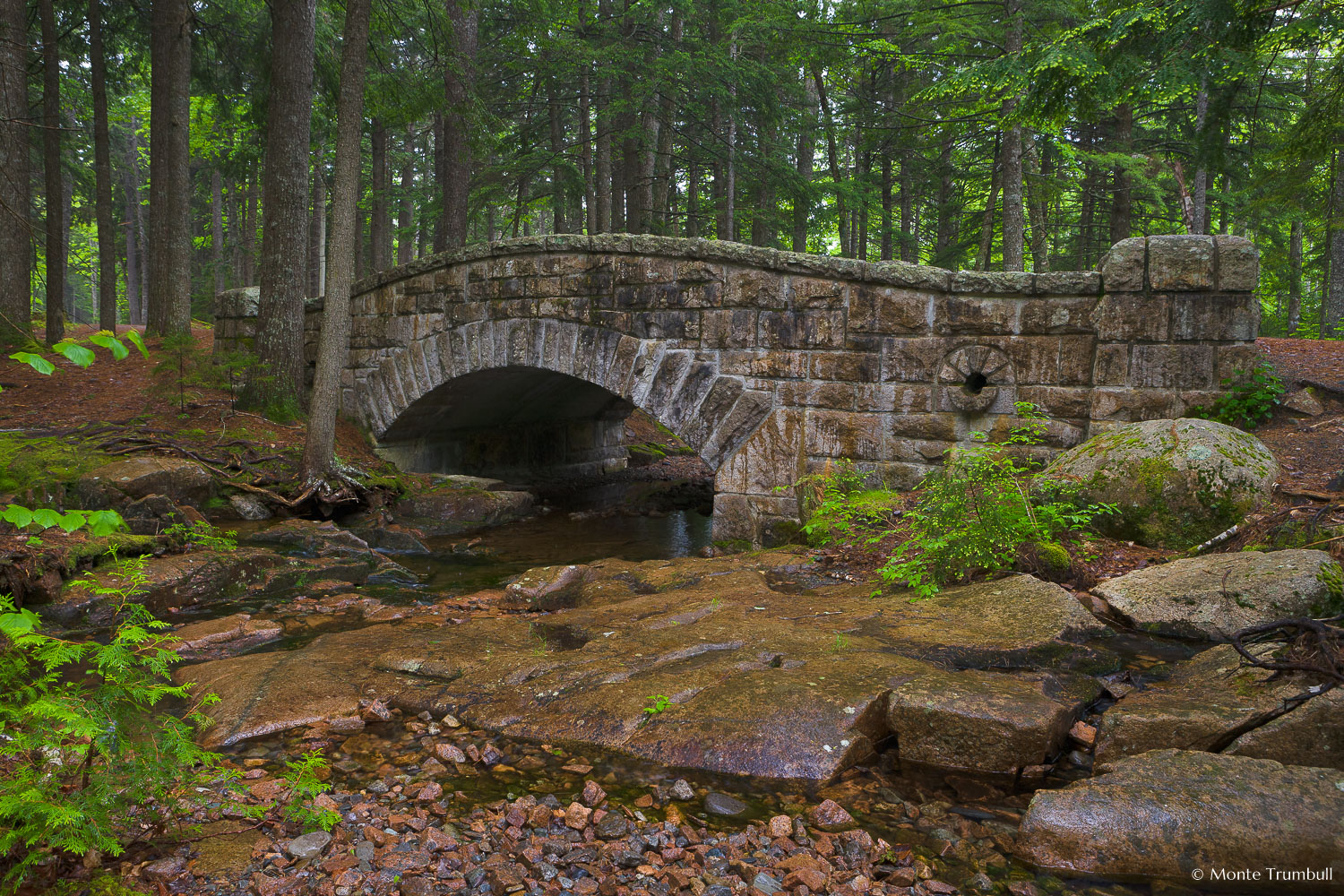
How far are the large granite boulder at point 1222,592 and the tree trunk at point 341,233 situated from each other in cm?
670

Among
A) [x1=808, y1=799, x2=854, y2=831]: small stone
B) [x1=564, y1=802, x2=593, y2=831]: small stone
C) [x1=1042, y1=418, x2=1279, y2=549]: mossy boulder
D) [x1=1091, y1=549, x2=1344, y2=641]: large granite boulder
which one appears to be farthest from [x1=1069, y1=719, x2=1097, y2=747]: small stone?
[x1=1042, y1=418, x2=1279, y2=549]: mossy boulder

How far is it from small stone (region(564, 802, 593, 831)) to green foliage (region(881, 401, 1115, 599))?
2.42m

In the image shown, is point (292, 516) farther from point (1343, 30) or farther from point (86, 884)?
point (1343, 30)

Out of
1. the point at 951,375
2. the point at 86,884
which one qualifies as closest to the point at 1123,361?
the point at 951,375

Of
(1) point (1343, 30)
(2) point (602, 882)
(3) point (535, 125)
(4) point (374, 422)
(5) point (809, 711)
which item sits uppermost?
(3) point (535, 125)

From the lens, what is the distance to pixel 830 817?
2561 mm

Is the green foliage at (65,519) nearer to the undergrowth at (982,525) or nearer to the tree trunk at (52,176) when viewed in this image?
the undergrowth at (982,525)

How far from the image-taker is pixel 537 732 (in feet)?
10.3

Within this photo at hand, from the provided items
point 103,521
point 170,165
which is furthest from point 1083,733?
point 170,165

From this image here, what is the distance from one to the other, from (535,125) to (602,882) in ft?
52.1

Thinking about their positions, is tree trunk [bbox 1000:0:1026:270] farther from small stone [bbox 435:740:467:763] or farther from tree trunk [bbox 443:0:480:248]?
small stone [bbox 435:740:467:763]

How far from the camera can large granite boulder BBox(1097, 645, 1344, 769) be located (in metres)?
2.48
